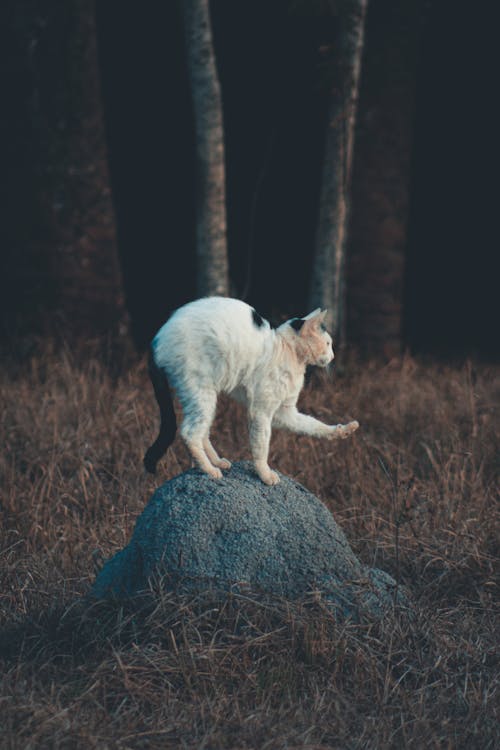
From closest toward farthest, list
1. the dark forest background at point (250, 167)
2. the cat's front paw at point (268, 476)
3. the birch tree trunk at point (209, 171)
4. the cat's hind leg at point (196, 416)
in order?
the cat's hind leg at point (196, 416), the cat's front paw at point (268, 476), the birch tree trunk at point (209, 171), the dark forest background at point (250, 167)

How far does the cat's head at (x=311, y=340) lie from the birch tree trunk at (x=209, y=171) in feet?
11.5

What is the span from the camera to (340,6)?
7.01 m

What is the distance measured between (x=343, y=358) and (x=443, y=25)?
11.8 feet

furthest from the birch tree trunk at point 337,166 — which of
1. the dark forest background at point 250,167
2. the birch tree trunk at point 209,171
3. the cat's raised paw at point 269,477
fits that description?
the cat's raised paw at point 269,477

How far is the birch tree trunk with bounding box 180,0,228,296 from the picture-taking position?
698 centimetres

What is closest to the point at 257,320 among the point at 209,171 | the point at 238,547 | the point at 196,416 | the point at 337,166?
the point at 196,416

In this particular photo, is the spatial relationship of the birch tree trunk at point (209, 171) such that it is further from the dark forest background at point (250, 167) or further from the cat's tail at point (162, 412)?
the cat's tail at point (162, 412)

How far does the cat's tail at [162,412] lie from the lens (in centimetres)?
356

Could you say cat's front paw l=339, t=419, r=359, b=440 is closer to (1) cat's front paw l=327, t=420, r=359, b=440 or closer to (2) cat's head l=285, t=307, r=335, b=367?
(1) cat's front paw l=327, t=420, r=359, b=440

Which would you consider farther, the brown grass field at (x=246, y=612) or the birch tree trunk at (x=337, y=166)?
the birch tree trunk at (x=337, y=166)

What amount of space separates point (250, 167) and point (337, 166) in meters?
1.51

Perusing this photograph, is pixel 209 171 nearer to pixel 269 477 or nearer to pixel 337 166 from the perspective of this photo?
pixel 337 166

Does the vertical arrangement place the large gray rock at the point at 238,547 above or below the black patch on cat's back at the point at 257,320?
below

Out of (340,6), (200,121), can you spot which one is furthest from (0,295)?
(340,6)
